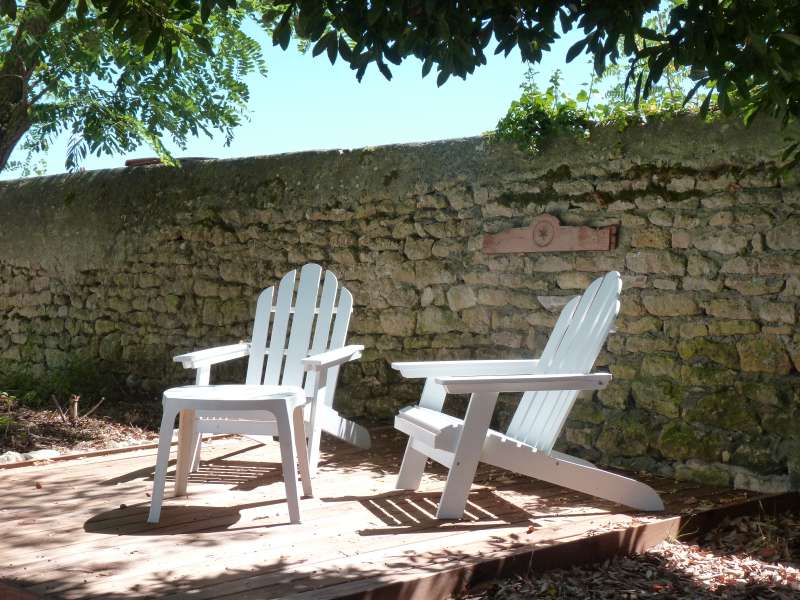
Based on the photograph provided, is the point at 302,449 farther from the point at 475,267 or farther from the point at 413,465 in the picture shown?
the point at 475,267

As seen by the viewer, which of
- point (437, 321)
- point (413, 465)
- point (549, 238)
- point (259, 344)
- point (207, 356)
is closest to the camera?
point (413, 465)

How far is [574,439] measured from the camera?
4.57 meters

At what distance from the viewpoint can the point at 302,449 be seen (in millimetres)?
3590

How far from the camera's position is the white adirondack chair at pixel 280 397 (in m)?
3.22

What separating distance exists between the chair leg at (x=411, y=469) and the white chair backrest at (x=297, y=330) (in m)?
0.73

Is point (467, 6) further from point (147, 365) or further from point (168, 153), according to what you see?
point (147, 365)

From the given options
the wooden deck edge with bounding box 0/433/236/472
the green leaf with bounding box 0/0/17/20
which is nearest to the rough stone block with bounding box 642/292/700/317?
the wooden deck edge with bounding box 0/433/236/472

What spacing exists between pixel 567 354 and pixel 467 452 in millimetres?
657

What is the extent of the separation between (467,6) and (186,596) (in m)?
1.87

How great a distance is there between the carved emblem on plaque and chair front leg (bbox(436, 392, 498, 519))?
1527mm

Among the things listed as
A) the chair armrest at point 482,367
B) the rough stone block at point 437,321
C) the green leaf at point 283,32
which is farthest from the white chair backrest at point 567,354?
Result: the green leaf at point 283,32

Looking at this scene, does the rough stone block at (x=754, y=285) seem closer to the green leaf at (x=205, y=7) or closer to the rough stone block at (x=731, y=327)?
the rough stone block at (x=731, y=327)

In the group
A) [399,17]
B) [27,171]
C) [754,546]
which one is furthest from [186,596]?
[27,171]

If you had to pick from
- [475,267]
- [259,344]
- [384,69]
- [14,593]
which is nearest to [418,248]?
[475,267]
